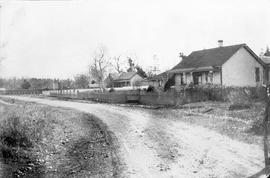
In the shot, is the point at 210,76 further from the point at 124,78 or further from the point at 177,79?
the point at 124,78

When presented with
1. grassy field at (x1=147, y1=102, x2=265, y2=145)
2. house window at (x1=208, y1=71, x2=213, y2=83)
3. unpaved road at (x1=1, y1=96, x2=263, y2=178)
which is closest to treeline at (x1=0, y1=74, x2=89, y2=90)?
unpaved road at (x1=1, y1=96, x2=263, y2=178)

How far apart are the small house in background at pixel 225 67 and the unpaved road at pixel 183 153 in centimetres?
271

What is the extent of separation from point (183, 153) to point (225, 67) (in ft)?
26.1

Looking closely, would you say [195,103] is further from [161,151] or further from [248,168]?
[248,168]

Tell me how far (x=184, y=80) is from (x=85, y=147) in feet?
50.8

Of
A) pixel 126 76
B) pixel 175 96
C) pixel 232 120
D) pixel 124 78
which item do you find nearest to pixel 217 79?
pixel 175 96

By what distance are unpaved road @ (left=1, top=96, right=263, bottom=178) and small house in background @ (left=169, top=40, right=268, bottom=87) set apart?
8.90 ft

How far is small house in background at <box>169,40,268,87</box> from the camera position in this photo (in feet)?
35.9

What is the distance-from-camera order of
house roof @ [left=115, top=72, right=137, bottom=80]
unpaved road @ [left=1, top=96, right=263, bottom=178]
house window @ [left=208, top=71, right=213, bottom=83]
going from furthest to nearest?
house roof @ [left=115, top=72, right=137, bottom=80]
house window @ [left=208, top=71, right=213, bottom=83]
unpaved road @ [left=1, top=96, right=263, bottom=178]

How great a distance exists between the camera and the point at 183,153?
789 centimetres

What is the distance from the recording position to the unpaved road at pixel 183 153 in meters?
6.36

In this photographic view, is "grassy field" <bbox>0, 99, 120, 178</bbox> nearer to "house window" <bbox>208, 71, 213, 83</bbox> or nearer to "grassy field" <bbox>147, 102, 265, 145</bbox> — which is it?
"grassy field" <bbox>147, 102, 265, 145</bbox>

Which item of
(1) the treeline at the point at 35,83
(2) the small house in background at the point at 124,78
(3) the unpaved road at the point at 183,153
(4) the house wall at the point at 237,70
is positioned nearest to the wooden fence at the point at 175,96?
(4) the house wall at the point at 237,70

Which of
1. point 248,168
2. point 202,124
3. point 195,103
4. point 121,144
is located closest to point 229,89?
point 195,103
